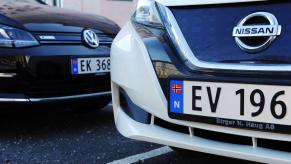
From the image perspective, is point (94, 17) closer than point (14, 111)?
No

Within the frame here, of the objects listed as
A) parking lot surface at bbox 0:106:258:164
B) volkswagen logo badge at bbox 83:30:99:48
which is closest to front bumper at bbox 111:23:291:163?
parking lot surface at bbox 0:106:258:164

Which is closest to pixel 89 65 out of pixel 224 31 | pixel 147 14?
pixel 147 14

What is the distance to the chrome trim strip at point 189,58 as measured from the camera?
1.85m

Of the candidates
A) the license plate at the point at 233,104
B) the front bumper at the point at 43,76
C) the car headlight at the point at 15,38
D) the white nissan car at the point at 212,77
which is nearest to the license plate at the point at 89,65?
the front bumper at the point at 43,76

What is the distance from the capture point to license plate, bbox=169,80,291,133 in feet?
5.93

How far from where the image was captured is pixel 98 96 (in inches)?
134

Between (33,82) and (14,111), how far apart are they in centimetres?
25

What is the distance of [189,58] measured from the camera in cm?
207

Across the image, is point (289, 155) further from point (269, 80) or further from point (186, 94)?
point (186, 94)

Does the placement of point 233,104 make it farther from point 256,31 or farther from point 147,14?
point 147,14

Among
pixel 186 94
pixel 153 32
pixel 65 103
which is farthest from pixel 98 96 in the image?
pixel 186 94

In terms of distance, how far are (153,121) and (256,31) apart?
24.8 inches

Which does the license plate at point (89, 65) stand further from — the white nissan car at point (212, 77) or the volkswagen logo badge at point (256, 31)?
the volkswagen logo badge at point (256, 31)

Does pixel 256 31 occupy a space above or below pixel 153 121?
above
